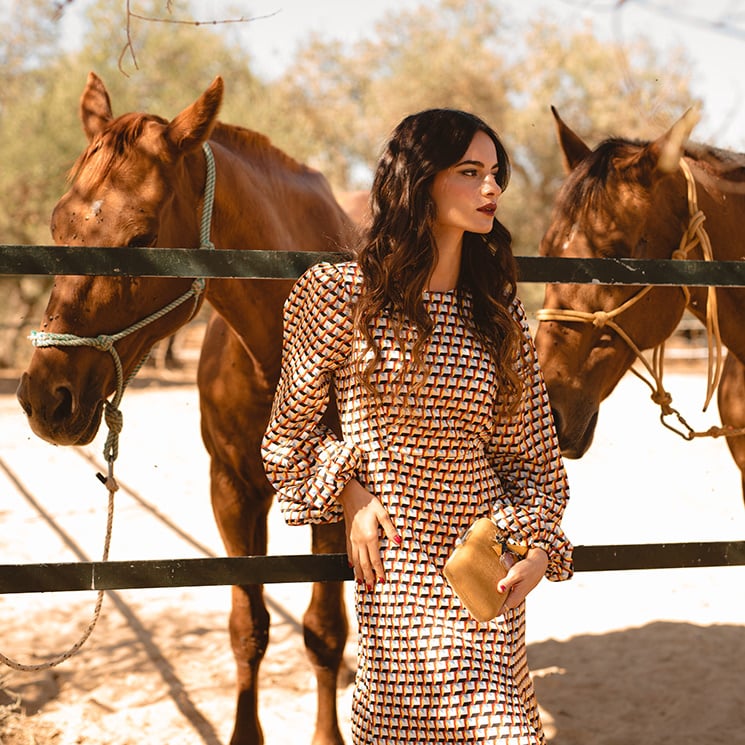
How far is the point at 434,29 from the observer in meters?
27.6

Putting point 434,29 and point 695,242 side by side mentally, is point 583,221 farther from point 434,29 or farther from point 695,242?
point 434,29

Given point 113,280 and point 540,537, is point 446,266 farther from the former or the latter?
point 113,280

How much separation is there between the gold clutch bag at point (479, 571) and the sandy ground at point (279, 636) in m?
2.24

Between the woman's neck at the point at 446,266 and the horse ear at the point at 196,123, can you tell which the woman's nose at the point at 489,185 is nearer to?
the woman's neck at the point at 446,266

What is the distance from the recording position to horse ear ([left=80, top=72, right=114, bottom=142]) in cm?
271

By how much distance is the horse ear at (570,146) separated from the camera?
310 centimetres

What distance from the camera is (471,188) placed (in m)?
1.69

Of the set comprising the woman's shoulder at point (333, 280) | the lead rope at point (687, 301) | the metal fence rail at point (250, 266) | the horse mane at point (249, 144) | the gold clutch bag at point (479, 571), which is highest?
the horse mane at point (249, 144)

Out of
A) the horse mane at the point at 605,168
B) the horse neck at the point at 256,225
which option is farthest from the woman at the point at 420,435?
the horse mane at the point at 605,168

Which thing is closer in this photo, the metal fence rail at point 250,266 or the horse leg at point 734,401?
the metal fence rail at point 250,266

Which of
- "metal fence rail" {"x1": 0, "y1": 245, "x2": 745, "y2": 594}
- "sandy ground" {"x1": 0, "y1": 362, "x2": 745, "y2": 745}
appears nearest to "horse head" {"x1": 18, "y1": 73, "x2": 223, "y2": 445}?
"metal fence rail" {"x1": 0, "y1": 245, "x2": 745, "y2": 594}

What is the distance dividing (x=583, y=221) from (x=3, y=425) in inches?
382

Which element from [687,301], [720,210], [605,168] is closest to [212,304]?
[605,168]

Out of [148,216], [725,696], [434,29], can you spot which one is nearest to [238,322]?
[148,216]
